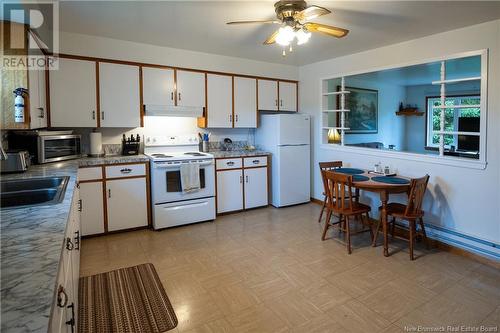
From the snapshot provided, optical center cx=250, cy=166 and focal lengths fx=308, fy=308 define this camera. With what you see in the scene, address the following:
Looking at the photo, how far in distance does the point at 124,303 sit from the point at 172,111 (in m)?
2.55

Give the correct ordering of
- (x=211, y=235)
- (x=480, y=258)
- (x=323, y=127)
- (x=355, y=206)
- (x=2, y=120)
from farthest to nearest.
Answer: (x=323, y=127), (x=211, y=235), (x=355, y=206), (x=480, y=258), (x=2, y=120)

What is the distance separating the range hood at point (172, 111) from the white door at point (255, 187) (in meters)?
1.13

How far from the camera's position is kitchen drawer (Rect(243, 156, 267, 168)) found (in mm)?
4605

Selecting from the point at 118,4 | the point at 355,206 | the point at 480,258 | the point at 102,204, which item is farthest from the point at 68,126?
the point at 480,258

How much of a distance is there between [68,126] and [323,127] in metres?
3.60

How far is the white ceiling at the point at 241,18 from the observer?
105 inches

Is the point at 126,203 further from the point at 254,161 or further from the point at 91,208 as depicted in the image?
the point at 254,161

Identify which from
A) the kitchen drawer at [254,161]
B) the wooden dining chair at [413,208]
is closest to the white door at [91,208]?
the kitchen drawer at [254,161]

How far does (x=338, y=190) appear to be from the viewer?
11.1 feet

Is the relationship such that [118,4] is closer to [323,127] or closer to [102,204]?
[102,204]

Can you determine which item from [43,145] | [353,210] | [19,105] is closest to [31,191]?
[19,105]

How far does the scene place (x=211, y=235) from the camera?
375cm

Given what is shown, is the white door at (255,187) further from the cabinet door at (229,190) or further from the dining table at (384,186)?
the dining table at (384,186)

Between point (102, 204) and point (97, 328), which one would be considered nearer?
point (97, 328)
